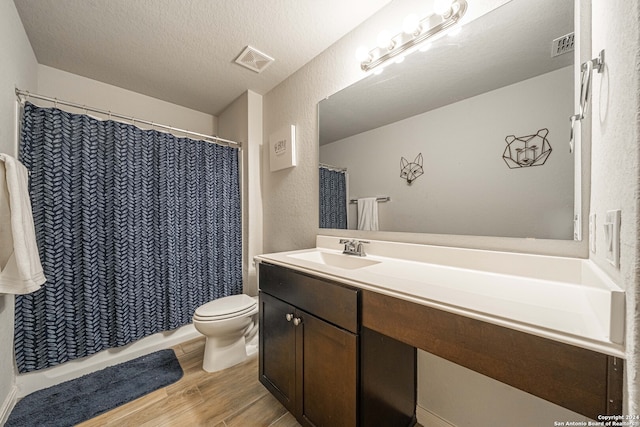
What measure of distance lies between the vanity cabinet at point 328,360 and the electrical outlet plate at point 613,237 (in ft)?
2.12

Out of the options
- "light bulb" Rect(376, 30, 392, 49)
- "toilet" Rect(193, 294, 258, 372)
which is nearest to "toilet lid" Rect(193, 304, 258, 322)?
"toilet" Rect(193, 294, 258, 372)

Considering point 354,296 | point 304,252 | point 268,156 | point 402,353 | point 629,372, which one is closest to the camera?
point 629,372

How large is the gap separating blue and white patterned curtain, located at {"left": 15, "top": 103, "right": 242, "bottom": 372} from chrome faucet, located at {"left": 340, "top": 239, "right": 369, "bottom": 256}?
1295mm

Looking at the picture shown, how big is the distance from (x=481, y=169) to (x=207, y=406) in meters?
1.90

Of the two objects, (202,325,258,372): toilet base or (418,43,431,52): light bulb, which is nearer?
(418,43,431,52): light bulb

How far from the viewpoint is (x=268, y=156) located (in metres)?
2.24

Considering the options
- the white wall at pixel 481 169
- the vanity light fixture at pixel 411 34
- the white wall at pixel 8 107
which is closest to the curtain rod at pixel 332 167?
the white wall at pixel 481 169

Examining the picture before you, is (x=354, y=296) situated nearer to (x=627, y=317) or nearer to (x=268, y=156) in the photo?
(x=627, y=317)

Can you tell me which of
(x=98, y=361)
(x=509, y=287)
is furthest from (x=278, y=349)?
(x=98, y=361)

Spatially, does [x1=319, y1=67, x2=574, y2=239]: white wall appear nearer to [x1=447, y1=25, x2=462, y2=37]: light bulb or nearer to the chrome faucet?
the chrome faucet

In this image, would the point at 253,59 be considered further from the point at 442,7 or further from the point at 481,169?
the point at 481,169

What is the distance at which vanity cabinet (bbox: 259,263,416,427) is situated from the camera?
0.89 m

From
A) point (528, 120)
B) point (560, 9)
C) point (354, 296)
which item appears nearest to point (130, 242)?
point (354, 296)

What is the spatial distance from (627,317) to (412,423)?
1171mm
